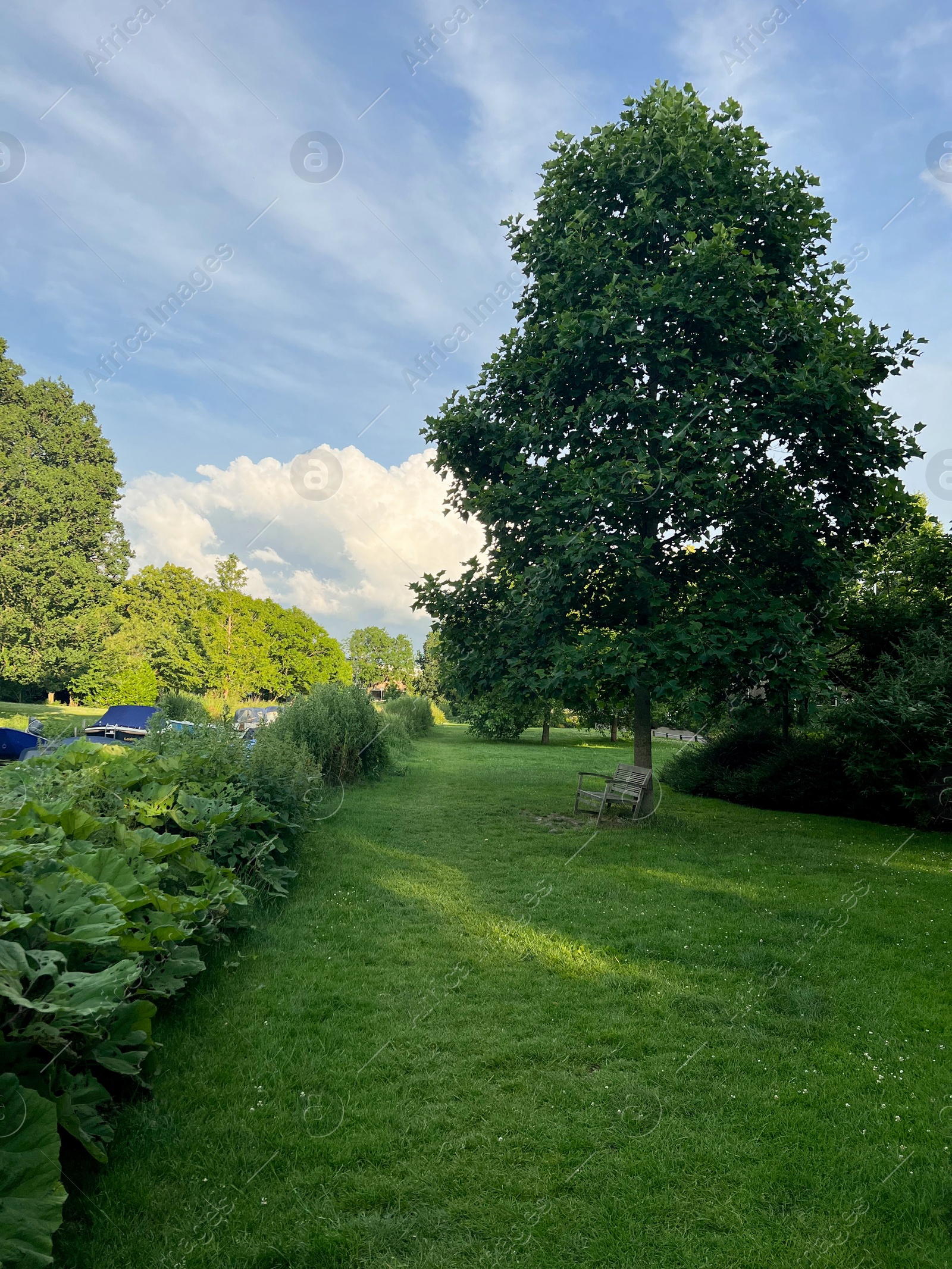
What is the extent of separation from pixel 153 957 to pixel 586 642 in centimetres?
692

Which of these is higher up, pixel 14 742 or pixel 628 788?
pixel 14 742

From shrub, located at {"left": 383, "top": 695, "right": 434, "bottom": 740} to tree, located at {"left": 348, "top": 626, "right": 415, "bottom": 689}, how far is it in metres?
41.7

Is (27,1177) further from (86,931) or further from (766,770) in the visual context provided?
(766,770)

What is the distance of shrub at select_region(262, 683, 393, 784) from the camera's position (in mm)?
13844

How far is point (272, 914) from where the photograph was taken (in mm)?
6352

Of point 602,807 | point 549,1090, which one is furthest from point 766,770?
point 549,1090

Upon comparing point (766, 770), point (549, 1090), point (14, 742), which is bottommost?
point (549, 1090)

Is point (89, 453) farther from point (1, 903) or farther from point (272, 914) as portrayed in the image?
point (1, 903)

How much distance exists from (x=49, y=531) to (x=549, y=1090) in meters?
39.7

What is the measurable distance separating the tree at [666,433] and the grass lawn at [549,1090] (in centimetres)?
398

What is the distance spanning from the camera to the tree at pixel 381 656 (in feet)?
271

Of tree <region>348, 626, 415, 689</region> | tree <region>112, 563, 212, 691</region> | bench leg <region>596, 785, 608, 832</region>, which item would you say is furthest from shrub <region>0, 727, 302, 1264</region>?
tree <region>348, 626, 415, 689</region>

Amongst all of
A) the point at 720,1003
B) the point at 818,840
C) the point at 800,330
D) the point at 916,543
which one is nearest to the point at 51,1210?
the point at 720,1003

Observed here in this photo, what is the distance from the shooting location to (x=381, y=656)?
283 ft
